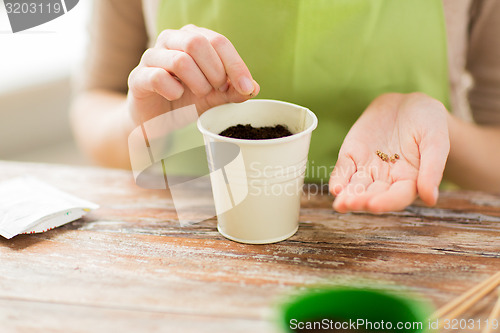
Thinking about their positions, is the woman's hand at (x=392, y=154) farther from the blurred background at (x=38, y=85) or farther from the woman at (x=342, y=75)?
the blurred background at (x=38, y=85)

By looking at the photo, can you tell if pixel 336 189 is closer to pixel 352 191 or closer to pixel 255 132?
pixel 352 191

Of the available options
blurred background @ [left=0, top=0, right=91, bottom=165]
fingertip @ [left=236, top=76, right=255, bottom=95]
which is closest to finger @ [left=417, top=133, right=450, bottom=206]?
fingertip @ [left=236, top=76, right=255, bottom=95]

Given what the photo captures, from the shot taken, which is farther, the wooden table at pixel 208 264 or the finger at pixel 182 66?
the finger at pixel 182 66

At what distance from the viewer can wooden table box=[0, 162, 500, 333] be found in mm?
486

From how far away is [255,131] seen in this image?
64 centimetres

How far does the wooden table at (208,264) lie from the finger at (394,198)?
0.31ft

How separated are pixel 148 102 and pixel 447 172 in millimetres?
595

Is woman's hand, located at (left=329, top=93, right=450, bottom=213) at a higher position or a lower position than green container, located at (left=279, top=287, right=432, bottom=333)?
higher

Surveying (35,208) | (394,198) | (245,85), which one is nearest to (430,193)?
(394,198)

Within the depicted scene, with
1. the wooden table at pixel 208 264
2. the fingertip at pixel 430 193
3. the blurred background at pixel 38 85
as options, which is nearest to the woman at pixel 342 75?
the fingertip at pixel 430 193

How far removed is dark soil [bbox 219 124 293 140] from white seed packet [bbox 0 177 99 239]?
0.24m

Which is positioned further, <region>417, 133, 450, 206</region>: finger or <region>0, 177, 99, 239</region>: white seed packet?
<region>0, 177, 99, 239</region>: white seed packet

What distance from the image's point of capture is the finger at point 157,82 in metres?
0.62

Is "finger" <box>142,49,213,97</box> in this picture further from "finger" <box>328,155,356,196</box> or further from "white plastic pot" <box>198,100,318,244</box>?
"finger" <box>328,155,356,196</box>
